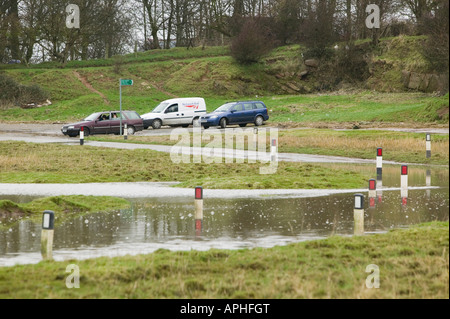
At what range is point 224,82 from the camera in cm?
6419

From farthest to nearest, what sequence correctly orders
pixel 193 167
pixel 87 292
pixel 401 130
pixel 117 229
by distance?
pixel 401 130, pixel 193 167, pixel 117 229, pixel 87 292

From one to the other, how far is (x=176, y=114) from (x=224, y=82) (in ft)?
60.8

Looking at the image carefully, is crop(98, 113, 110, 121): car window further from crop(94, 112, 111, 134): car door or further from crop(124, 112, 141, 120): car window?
crop(124, 112, 141, 120): car window

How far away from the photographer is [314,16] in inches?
2527

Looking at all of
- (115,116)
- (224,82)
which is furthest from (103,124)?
(224,82)

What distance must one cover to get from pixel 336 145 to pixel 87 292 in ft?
80.8

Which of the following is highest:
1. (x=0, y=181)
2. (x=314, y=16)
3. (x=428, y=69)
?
(x=314, y=16)

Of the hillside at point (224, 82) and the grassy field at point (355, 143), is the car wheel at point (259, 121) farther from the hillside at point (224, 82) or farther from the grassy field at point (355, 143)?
the grassy field at point (355, 143)

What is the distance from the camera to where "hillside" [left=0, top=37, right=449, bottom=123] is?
5419 centimetres

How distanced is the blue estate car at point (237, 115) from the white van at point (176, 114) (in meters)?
2.07

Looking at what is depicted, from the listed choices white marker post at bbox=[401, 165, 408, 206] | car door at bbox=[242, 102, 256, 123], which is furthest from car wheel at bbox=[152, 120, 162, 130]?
white marker post at bbox=[401, 165, 408, 206]

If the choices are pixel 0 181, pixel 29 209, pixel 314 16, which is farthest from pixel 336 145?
pixel 314 16
